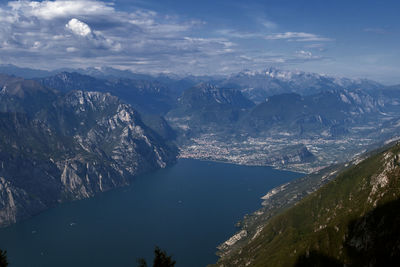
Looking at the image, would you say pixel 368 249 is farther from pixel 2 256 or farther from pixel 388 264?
pixel 2 256

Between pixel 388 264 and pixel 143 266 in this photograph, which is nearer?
pixel 143 266

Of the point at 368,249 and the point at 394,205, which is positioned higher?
the point at 394,205

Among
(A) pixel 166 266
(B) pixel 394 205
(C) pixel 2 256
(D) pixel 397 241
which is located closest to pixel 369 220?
(B) pixel 394 205

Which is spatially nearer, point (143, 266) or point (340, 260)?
point (143, 266)

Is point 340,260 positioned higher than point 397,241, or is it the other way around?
point 397,241

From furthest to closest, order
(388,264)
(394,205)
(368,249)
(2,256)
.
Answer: (394,205)
(368,249)
(388,264)
(2,256)

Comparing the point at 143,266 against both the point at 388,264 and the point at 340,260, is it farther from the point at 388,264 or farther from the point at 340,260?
the point at 340,260

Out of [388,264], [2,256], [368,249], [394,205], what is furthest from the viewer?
[394,205]

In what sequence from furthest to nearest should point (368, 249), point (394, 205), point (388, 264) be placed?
point (394, 205), point (368, 249), point (388, 264)

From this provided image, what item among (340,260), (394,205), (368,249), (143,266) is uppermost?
(143,266)

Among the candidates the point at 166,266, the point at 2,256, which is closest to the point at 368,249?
the point at 166,266
